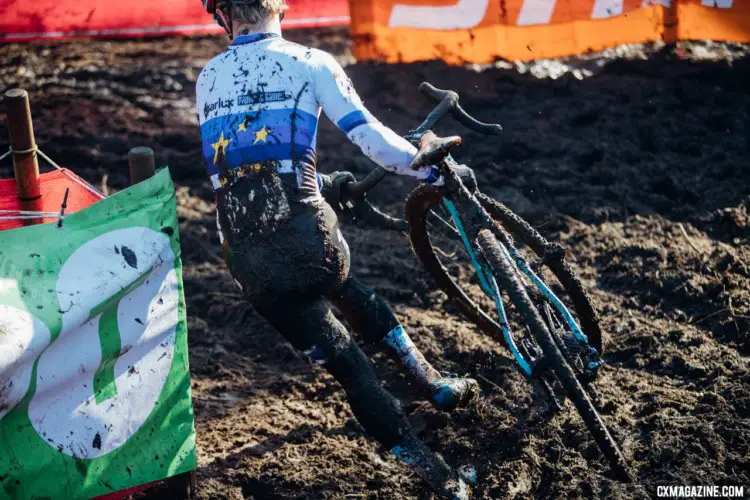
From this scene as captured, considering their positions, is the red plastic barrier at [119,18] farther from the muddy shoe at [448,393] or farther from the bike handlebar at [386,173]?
the muddy shoe at [448,393]

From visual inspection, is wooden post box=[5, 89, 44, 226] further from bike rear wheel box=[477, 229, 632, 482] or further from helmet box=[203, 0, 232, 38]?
bike rear wheel box=[477, 229, 632, 482]

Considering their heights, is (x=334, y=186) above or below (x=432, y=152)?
below

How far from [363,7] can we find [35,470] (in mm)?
6552

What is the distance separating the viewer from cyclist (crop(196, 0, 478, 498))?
3559 mm

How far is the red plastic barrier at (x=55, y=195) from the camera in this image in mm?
4117

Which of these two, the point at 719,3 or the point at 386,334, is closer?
the point at 386,334

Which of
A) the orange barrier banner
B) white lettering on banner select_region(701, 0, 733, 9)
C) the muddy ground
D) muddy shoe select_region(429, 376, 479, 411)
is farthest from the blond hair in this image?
white lettering on banner select_region(701, 0, 733, 9)

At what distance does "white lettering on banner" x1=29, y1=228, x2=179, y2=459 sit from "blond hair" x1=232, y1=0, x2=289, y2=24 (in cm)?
104

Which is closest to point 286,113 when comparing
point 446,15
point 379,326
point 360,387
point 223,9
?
point 223,9

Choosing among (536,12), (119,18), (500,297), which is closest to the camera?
(500,297)

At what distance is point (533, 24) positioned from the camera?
882 cm

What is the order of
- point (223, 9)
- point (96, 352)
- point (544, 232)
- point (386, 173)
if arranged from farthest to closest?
1. point (544, 232)
2. point (386, 173)
3. point (223, 9)
4. point (96, 352)

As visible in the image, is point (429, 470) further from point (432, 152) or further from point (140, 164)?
point (140, 164)

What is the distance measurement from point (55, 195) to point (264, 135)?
128 centimetres
